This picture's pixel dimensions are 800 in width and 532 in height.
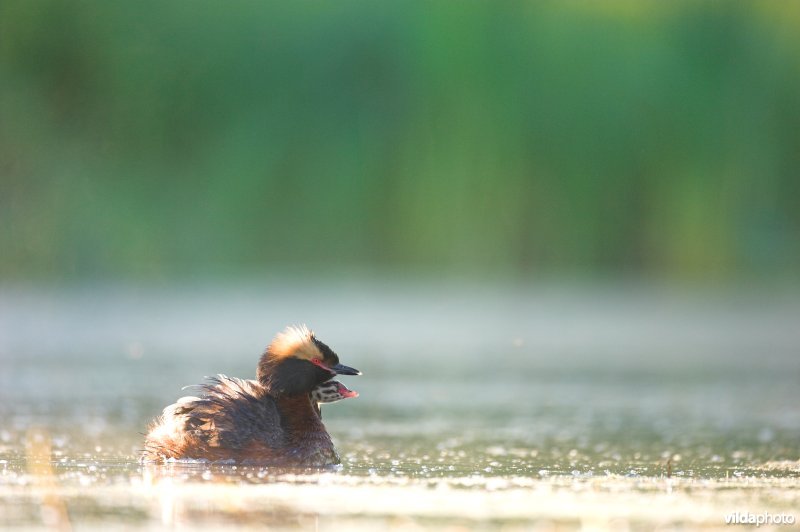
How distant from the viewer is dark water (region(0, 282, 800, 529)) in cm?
693

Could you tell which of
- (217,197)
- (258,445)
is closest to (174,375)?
(258,445)

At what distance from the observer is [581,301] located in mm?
26953

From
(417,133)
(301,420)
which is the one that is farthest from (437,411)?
(417,133)

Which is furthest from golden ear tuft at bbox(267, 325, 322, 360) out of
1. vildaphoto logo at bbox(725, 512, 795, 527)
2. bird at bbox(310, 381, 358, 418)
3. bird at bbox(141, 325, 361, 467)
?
vildaphoto logo at bbox(725, 512, 795, 527)

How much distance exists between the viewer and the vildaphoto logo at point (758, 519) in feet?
21.5

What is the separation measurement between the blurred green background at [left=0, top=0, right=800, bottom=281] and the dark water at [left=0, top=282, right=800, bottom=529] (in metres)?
4.35

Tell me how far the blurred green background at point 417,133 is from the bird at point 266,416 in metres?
19.4

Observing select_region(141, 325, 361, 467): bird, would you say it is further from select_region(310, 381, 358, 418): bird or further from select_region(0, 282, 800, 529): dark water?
select_region(0, 282, 800, 529): dark water

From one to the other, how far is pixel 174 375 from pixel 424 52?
1940cm

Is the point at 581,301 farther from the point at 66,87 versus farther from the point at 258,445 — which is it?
the point at 258,445

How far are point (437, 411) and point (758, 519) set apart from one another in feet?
18.1

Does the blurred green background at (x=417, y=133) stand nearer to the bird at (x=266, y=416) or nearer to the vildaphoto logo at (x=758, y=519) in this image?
the bird at (x=266, y=416)

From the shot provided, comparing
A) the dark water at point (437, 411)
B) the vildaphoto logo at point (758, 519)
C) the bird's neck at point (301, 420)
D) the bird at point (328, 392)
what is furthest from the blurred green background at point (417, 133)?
the vildaphoto logo at point (758, 519)

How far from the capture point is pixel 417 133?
104 feet
